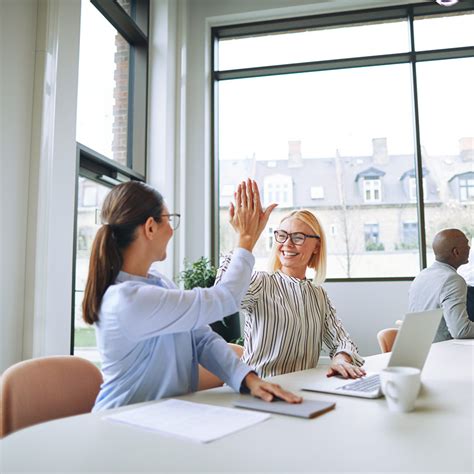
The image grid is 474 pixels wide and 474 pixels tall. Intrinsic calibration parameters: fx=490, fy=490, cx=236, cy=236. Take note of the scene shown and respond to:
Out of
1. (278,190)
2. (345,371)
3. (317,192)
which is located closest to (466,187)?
(317,192)

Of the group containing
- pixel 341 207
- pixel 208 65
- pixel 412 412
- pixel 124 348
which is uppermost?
pixel 208 65

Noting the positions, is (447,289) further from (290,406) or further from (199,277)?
(199,277)

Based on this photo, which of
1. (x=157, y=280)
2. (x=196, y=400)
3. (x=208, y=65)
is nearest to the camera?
(x=196, y=400)

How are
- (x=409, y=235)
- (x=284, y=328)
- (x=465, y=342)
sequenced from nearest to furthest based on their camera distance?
(x=284, y=328)
(x=465, y=342)
(x=409, y=235)

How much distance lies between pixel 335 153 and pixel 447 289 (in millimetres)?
2379

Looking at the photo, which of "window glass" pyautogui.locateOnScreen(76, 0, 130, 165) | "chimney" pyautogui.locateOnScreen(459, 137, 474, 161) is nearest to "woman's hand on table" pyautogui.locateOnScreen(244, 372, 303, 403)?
"window glass" pyautogui.locateOnScreen(76, 0, 130, 165)

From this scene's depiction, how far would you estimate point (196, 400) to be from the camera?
3.86 feet

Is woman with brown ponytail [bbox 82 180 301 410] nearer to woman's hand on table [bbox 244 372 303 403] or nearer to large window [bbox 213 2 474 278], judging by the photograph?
woman's hand on table [bbox 244 372 303 403]

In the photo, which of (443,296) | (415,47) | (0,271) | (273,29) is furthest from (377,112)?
(0,271)

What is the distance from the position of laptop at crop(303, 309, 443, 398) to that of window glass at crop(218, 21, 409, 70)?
4102 mm

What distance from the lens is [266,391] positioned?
1.18 m

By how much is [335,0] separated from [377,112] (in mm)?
1138

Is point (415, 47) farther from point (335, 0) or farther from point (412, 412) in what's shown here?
point (412, 412)

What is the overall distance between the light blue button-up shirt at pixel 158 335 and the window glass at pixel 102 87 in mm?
2361
